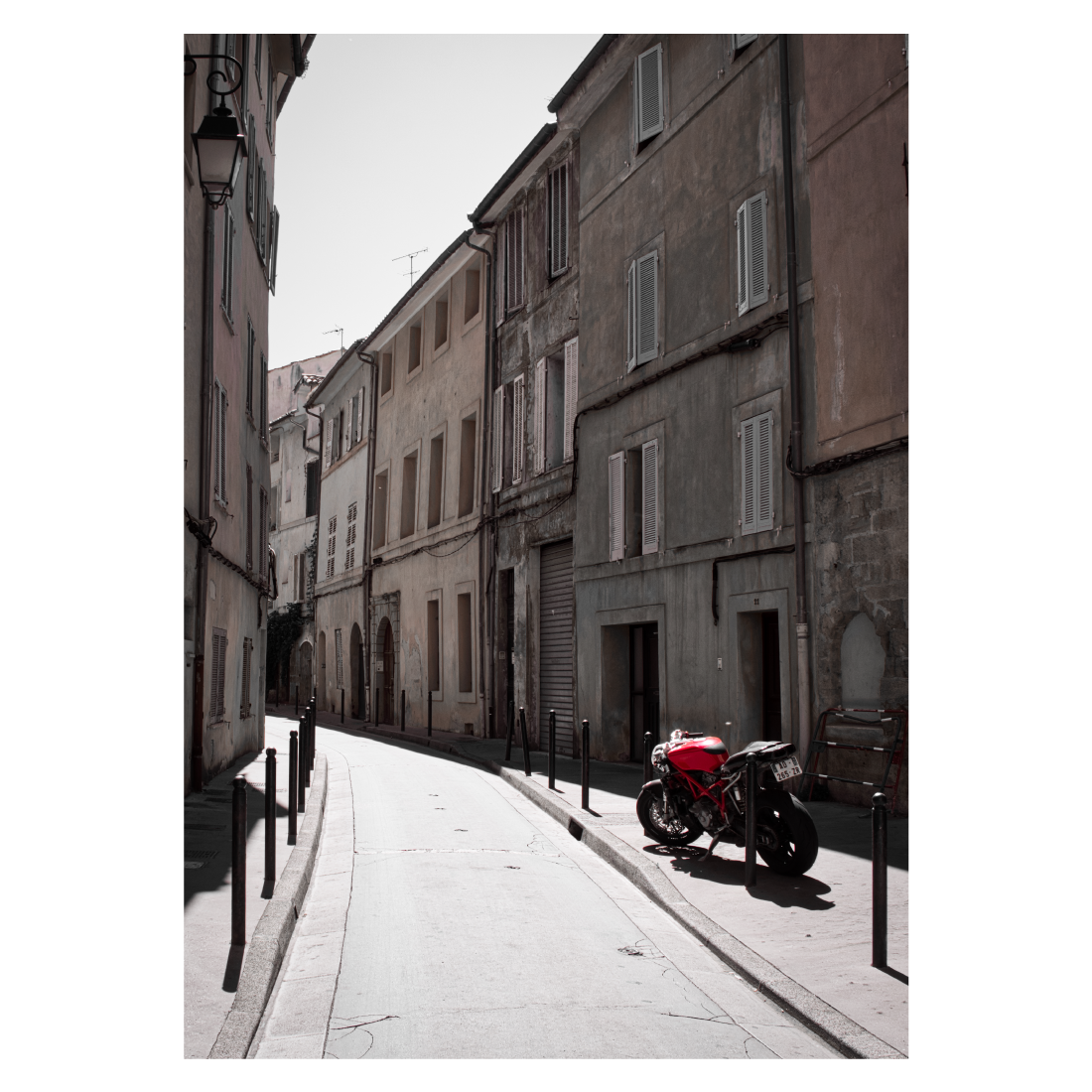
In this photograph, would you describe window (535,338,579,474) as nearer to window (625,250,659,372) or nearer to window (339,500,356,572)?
window (625,250,659,372)

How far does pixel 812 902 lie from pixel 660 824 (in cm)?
232

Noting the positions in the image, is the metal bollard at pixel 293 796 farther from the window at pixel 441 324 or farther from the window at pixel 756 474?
the window at pixel 441 324

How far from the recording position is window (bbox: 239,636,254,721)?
711 inches

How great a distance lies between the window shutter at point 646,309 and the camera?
16609 millimetres

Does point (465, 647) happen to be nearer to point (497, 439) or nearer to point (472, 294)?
point (497, 439)

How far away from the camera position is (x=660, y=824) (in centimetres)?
961

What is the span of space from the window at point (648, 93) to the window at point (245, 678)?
945 cm

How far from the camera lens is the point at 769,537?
1329cm

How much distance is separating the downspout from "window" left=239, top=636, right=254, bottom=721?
5.01 m

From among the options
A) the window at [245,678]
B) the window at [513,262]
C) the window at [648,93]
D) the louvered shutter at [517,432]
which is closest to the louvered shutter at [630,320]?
the window at [648,93]

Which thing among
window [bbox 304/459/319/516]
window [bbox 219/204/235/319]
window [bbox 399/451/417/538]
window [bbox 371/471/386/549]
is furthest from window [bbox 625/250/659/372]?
window [bbox 304/459/319/516]
